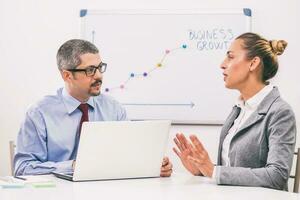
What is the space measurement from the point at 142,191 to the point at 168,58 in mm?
1953

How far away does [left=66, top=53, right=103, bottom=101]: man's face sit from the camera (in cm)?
274

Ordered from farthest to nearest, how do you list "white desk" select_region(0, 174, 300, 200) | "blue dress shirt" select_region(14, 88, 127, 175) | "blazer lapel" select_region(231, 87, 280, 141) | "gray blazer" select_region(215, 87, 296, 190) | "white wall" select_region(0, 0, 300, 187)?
"white wall" select_region(0, 0, 300, 187), "blue dress shirt" select_region(14, 88, 127, 175), "blazer lapel" select_region(231, 87, 280, 141), "gray blazer" select_region(215, 87, 296, 190), "white desk" select_region(0, 174, 300, 200)

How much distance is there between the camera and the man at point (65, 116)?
2.51 metres

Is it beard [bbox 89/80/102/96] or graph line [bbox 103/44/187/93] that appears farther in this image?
graph line [bbox 103/44/187/93]

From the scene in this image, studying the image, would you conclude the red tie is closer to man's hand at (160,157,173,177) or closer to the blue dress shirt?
the blue dress shirt

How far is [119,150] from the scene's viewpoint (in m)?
2.20

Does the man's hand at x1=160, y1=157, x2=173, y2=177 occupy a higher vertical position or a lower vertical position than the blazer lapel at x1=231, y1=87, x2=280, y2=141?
lower

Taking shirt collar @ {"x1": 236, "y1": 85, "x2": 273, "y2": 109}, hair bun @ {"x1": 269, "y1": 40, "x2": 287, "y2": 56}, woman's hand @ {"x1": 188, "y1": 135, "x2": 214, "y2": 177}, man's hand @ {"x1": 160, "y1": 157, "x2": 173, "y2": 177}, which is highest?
hair bun @ {"x1": 269, "y1": 40, "x2": 287, "y2": 56}

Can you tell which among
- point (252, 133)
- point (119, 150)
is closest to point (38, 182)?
point (119, 150)

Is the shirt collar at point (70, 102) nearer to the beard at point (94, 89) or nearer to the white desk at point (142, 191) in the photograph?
the beard at point (94, 89)

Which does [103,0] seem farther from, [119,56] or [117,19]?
[119,56]

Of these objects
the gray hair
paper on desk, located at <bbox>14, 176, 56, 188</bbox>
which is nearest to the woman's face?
the gray hair

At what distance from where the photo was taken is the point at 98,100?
2873 millimetres

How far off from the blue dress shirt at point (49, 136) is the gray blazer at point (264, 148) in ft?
2.53
